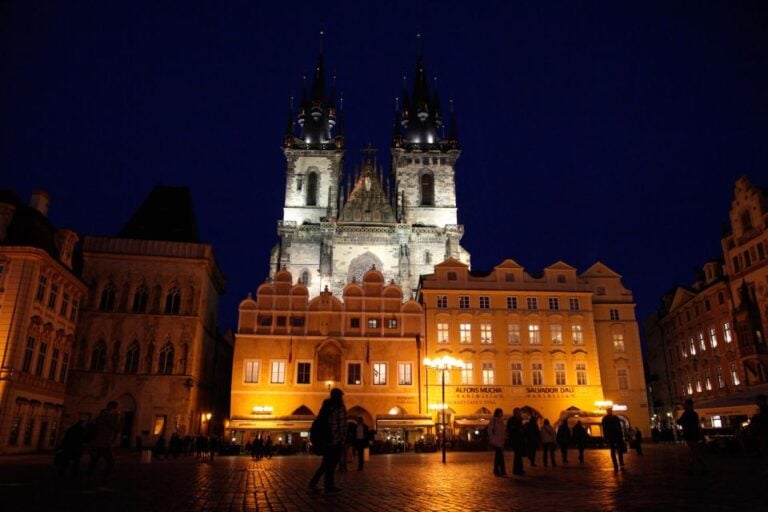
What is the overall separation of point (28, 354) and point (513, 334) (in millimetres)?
31984

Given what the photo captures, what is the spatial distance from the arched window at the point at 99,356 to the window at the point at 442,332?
2322cm

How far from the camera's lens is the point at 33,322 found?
31938 mm

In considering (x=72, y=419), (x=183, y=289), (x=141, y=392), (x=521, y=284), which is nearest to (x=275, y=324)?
(x=183, y=289)

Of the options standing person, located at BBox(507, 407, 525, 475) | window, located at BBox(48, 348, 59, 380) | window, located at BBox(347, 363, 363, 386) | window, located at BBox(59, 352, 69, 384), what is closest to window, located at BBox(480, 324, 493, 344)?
window, located at BBox(347, 363, 363, 386)

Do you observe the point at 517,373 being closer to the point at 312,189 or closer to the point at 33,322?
the point at 33,322

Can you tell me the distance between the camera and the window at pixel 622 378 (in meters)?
45.9

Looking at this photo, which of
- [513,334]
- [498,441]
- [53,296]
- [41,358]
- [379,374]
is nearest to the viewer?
[498,441]

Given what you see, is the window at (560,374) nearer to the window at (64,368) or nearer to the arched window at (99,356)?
the arched window at (99,356)

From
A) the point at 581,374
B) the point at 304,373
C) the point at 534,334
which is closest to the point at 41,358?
the point at 304,373

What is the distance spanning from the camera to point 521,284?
4672cm

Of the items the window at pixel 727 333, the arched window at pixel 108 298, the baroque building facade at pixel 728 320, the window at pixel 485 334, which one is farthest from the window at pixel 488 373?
the arched window at pixel 108 298

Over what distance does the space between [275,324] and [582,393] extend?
23245 mm

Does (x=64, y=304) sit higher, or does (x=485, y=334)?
(x=64, y=304)

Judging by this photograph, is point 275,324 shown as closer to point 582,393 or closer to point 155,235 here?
point 155,235
